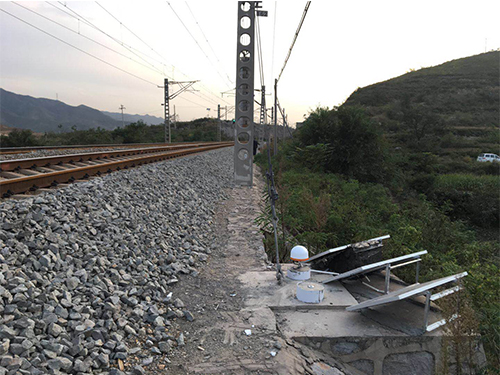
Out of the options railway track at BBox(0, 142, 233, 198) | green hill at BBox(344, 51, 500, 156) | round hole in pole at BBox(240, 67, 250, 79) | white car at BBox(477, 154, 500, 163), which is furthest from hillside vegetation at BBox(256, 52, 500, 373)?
railway track at BBox(0, 142, 233, 198)

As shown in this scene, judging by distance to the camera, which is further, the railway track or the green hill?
the green hill

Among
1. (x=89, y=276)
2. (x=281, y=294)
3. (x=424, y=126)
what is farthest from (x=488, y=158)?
(x=89, y=276)

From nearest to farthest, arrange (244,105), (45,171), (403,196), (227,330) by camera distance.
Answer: (227,330) → (45,171) → (244,105) → (403,196)

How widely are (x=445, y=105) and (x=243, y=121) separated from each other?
80.3 meters

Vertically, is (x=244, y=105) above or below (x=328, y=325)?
above

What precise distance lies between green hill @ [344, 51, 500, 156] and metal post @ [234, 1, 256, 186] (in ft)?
152

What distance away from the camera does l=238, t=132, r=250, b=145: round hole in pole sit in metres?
13.7

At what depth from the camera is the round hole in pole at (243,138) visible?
13.7 meters

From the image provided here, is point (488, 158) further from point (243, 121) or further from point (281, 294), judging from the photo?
point (281, 294)

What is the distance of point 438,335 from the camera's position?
4289 millimetres

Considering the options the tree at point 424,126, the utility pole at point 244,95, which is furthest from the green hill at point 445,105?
the utility pole at point 244,95

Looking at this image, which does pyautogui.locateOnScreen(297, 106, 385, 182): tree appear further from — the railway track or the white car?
the white car

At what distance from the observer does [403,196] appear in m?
26.6

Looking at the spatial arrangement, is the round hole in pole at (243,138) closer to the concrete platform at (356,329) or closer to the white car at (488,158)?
the concrete platform at (356,329)
